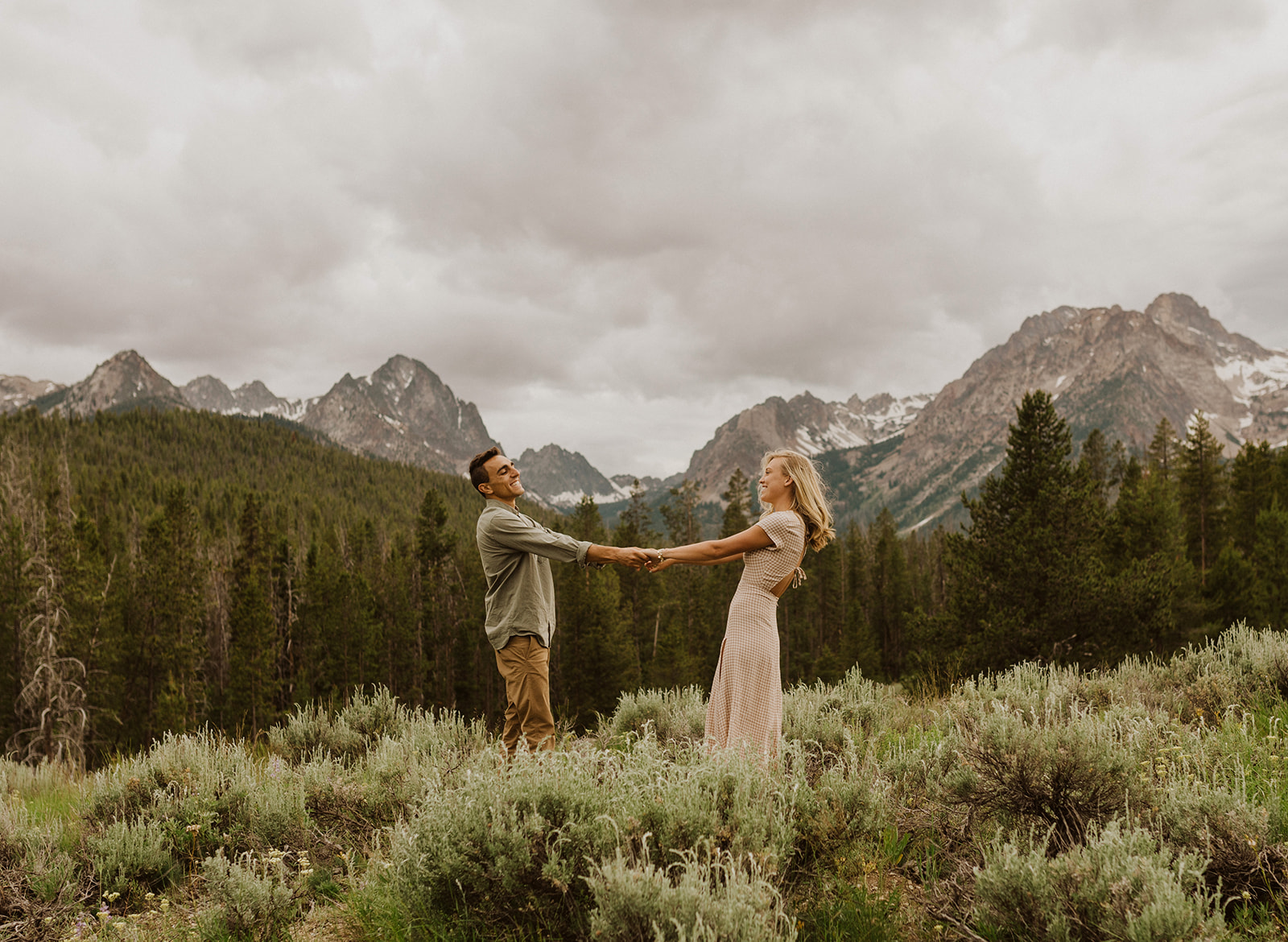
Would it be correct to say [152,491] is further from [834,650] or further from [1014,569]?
[1014,569]

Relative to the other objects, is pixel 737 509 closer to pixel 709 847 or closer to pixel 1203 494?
pixel 1203 494

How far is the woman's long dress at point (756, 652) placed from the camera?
492 cm

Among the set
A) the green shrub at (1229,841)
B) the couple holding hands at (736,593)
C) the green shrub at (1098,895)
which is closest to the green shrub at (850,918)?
the green shrub at (1098,895)

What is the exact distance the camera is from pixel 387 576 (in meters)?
54.5

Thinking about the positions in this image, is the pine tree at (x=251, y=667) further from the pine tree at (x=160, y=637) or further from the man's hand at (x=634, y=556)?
the man's hand at (x=634, y=556)

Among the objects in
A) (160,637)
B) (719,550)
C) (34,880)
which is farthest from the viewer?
(160,637)

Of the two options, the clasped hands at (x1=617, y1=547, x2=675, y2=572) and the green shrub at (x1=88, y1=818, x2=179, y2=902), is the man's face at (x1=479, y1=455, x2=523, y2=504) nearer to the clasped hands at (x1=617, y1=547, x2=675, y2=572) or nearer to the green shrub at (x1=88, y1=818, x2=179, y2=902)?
the clasped hands at (x1=617, y1=547, x2=675, y2=572)

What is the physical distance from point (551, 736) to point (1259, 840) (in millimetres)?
4601

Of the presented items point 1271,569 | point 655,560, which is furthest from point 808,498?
point 1271,569

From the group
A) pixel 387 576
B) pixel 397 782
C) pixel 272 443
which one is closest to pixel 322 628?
pixel 387 576

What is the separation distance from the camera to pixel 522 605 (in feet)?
20.0

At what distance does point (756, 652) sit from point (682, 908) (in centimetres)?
265

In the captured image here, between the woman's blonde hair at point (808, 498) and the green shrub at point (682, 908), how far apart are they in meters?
3.15

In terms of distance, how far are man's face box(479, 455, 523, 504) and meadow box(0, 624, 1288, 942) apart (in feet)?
7.86
